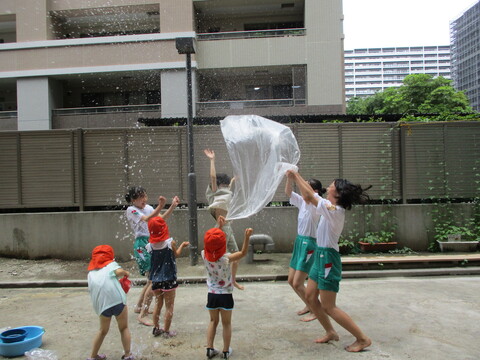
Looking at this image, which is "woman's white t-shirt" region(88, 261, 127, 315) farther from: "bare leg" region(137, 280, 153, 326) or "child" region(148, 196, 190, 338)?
"bare leg" region(137, 280, 153, 326)

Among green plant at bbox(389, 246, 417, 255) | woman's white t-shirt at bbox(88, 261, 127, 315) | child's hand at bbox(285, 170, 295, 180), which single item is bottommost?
green plant at bbox(389, 246, 417, 255)

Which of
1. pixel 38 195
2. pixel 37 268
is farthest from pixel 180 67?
pixel 37 268

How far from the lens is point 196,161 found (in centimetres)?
891

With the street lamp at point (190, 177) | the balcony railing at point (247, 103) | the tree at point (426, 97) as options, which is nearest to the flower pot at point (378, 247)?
the street lamp at point (190, 177)

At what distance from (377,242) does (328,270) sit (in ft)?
16.5

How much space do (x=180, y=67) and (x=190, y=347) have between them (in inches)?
675

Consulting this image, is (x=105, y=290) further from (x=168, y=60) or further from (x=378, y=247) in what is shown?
(x=168, y=60)

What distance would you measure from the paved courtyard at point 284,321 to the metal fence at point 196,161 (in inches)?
98.8

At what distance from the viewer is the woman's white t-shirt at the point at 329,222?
393 centimetres

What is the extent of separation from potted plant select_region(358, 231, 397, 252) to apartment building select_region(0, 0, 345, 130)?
1172 cm

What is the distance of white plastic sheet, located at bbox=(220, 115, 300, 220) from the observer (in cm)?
448

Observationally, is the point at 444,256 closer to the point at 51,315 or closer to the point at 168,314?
the point at 168,314

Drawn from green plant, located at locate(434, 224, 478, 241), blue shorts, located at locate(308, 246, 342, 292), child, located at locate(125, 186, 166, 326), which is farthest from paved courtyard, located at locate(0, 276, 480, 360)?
green plant, located at locate(434, 224, 478, 241)

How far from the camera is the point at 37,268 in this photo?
8016mm
